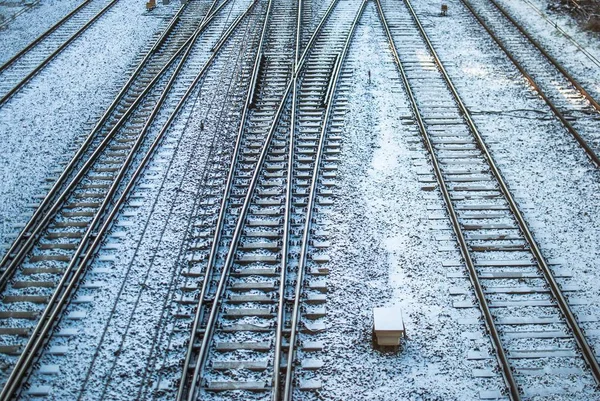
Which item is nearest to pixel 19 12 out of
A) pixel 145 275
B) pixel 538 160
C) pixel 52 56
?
pixel 52 56

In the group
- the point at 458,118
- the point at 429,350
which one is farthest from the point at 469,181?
the point at 429,350

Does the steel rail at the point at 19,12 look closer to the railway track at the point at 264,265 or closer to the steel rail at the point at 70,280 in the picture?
the steel rail at the point at 70,280

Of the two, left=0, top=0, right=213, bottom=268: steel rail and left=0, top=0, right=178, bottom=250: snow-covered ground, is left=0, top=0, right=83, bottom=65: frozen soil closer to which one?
left=0, top=0, right=178, bottom=250: snow-covered ground

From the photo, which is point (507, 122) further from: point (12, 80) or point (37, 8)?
point (37, 8)

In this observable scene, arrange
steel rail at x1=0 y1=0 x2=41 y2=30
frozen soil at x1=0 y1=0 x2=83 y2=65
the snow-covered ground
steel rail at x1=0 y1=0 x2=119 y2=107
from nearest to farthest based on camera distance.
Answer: the snow-covered ground, steel rail at x1=0 y1=0 x2=119 y2=107, frozen soil at x1=0 y1=0 x2=83 y2=65, steel rail at x1=0 y1=0 x2=41 y2=30

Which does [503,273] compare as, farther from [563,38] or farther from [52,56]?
[52,56]

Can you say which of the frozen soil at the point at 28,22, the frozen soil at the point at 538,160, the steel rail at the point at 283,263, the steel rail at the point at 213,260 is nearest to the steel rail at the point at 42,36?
the frozen soil at the point at 28,22

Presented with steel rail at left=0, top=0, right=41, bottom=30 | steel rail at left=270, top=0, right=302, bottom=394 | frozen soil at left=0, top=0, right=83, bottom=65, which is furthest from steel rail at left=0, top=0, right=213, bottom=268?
steel rail at left=0, top=0, right=41, bottom=30
